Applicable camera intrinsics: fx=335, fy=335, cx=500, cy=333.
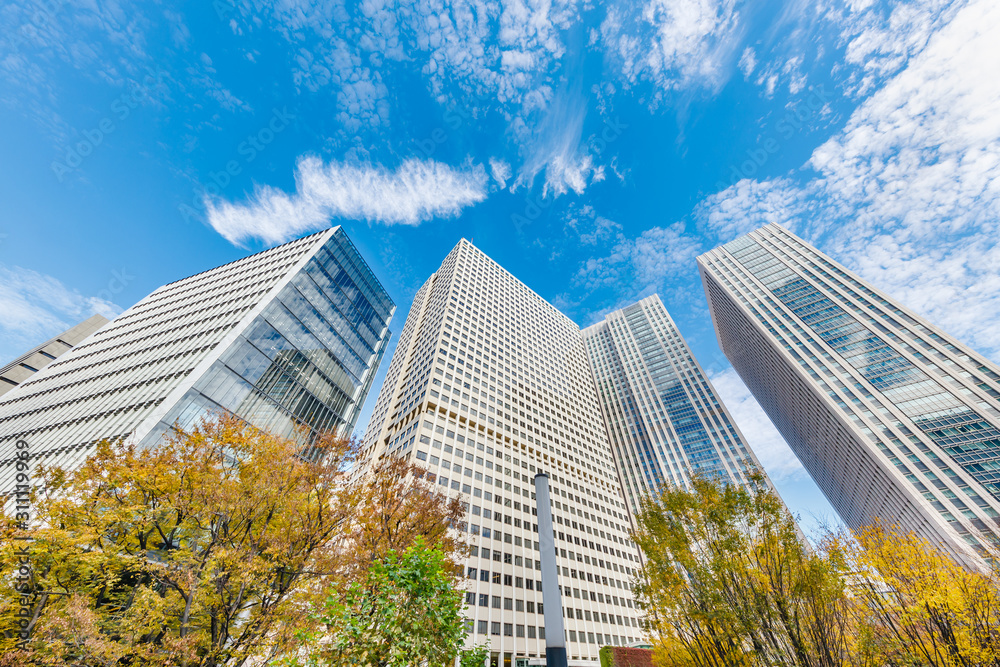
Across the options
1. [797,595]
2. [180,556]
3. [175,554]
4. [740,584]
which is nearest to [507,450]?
[740,584]

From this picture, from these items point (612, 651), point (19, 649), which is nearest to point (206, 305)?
point (19, 649)

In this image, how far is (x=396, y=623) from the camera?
799 centimetres

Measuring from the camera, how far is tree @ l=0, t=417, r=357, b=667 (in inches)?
397

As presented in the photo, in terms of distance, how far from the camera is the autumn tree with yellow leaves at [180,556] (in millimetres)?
10062

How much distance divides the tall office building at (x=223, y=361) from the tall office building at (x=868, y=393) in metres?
66.5

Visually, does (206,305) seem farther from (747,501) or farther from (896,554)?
(896,554)

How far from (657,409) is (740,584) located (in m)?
90.6

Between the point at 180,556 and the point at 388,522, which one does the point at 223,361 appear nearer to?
the point at 180,556

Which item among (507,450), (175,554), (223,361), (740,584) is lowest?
(740,584)

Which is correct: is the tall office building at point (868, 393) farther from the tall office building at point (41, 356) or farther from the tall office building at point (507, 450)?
the tall office building at point (41, 356)

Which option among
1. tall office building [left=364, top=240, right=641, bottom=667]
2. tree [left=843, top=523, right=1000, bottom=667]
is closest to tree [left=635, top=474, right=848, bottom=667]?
tree [left=843, top=523, right=1000, bottom=667]

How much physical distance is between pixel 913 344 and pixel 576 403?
5623cm

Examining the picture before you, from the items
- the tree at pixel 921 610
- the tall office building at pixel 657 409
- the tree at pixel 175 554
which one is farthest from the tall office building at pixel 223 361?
the tall office building at pixel 657 409

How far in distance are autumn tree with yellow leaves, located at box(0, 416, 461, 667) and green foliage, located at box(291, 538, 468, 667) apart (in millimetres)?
2104
